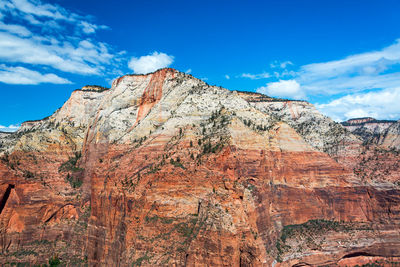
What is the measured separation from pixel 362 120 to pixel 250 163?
6445 inches

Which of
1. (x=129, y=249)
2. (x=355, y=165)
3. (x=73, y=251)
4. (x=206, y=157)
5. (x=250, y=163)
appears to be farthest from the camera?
(x=355, y=165)

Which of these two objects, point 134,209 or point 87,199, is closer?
point 134,209

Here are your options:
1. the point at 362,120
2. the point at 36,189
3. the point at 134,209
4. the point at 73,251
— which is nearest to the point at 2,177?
the point at 36,189

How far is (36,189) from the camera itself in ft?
199

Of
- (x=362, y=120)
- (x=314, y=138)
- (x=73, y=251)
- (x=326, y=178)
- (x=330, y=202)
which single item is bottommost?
(x=73, y=251)

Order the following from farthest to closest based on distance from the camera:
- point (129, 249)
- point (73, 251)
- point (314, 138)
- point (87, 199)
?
point (314, 138) < point (87, 199) < point (73, 251) < point (129, 249)

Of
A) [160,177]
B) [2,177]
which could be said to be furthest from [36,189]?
[160,177]

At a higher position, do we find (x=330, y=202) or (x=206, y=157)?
(x=206, y=157)

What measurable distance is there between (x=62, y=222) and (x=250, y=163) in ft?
132

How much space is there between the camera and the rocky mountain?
42531mm

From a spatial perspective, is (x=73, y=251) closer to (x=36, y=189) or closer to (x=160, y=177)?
(x=36, y=189)

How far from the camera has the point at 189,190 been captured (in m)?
44.3

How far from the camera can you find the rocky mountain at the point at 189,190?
42531mm

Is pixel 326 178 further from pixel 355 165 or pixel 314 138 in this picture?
pixel 314 138
